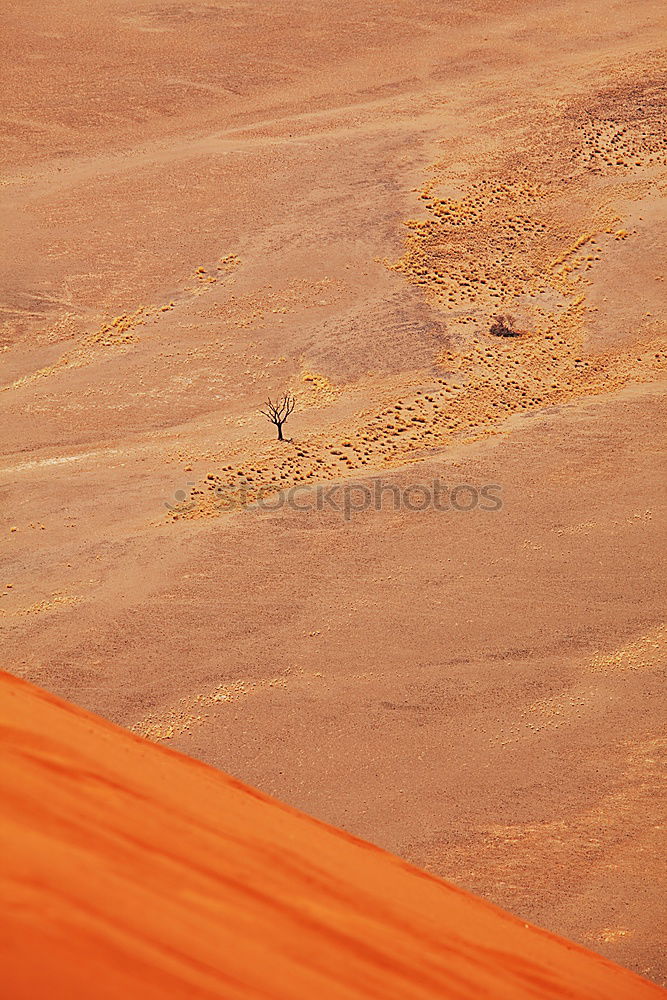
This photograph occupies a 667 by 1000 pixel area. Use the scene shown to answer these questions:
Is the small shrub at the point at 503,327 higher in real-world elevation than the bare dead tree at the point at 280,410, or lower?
higher

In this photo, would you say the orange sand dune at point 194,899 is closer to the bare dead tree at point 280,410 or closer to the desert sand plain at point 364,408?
the desert sand plain at point 364,408

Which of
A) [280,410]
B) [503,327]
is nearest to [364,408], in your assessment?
[280,410]

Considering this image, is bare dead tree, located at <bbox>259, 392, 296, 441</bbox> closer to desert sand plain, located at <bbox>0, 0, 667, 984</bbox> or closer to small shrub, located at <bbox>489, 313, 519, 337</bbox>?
desert sand plain, located at <bbox>0, 0, 667, 984</bbox>

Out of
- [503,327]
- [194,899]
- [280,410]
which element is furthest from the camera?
[503,327]

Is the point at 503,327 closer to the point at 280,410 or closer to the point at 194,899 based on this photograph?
the point at 280,410

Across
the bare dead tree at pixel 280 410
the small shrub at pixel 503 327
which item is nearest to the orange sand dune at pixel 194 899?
the bare dead tree at pixel 280 410

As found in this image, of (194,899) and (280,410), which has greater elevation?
(194,899)
